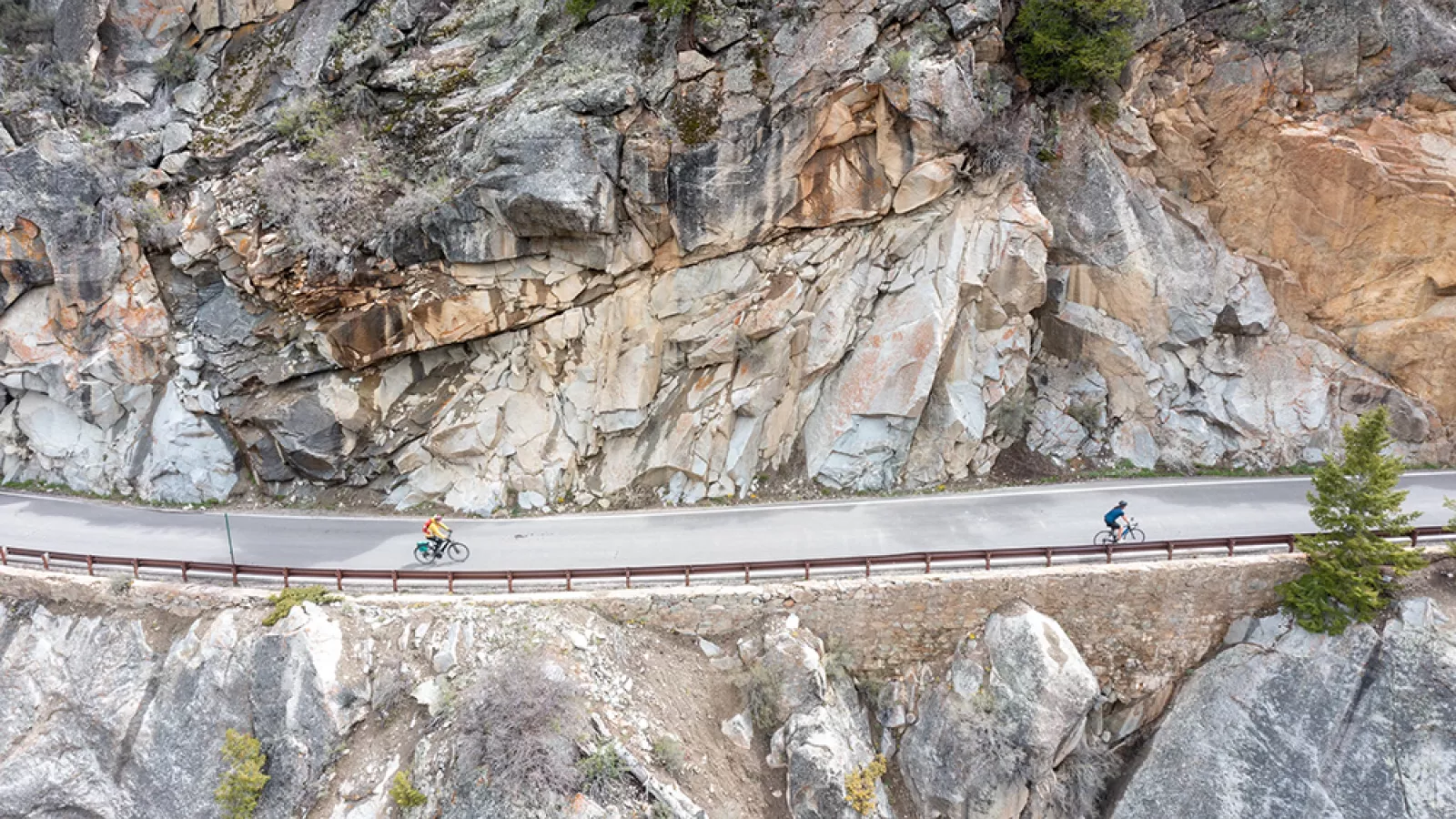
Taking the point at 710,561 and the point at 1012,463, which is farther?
the point at 1012,463

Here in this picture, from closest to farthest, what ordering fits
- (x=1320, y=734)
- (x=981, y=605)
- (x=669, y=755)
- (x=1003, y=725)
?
(x=669, y=755) < (x=1320, y=734) < (x=1003, y=725) < (x=981, y=605)

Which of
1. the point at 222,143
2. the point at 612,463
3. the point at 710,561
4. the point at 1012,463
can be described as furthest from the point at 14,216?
the point at 1012,463

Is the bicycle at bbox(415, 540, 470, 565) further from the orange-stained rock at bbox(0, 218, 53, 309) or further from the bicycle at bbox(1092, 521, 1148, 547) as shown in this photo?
the orange-stained rock at bbox(0, 218, 53, 309)

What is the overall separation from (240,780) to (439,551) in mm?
4639

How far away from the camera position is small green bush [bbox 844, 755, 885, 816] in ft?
34.3

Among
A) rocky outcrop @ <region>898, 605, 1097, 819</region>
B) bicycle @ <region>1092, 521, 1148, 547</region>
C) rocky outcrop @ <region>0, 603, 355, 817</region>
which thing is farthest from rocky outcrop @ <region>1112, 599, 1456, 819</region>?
rocky outcrop @ <region>0, 603, 355, 817</region>

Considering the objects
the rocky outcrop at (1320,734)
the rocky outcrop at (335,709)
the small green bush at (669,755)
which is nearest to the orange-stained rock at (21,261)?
the rocky outcrop at (335,709)

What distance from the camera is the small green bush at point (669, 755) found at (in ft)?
34.3

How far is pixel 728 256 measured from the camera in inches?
619

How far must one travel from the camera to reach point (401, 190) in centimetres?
1609

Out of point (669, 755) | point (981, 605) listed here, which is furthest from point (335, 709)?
point (981, 605)

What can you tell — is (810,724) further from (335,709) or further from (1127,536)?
(335,709)

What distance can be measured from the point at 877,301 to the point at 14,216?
71.2 feet

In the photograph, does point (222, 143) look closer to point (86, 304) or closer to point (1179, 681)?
point (86, 304)
